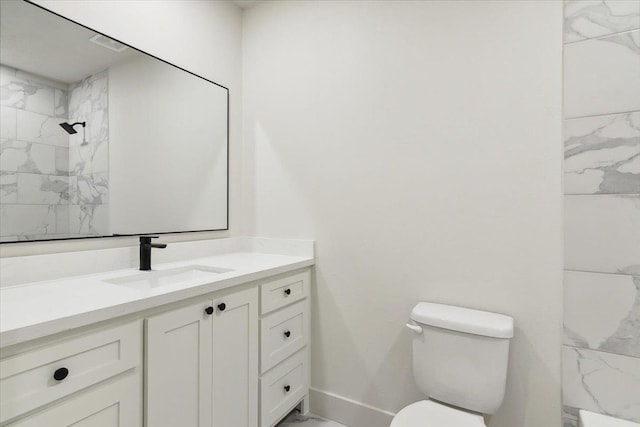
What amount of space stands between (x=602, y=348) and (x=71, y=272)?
217 cm

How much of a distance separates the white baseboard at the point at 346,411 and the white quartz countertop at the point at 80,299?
2.86ft

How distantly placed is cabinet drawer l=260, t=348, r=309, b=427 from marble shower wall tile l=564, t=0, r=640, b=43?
198 cm

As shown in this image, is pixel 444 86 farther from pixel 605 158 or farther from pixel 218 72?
pixel 218 72

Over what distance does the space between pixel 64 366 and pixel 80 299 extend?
220 mm

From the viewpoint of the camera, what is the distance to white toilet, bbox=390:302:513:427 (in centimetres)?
130

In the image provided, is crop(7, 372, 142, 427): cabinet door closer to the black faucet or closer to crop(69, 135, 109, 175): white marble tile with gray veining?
the black faucet

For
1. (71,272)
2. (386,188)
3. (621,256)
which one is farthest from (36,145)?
(621,256)

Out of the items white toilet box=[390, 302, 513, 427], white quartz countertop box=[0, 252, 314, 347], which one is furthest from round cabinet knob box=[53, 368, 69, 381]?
white toilet box=[390, 302, 513, 427]

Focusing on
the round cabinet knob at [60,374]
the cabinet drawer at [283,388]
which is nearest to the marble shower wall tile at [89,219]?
the round cabinet knob at [60,374]

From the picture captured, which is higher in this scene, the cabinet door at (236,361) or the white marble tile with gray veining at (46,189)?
the white marble tile with gray veining at (46,189)

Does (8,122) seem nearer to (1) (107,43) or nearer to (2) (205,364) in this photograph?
(1) (107,43)

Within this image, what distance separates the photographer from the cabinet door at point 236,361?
1.38 metres

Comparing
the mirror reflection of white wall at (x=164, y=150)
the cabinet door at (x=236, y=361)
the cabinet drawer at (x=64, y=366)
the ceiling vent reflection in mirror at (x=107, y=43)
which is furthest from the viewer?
the mirror reflection of white wall at (x=164, y=150)

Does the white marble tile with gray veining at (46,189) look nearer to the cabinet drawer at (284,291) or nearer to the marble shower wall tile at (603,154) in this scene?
the cabinet drawer at (284,291)
